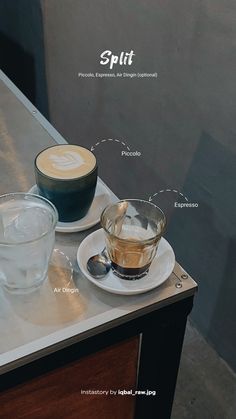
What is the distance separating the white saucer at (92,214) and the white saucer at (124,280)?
31 millimetres

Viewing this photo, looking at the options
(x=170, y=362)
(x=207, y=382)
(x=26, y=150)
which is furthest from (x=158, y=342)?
(x=207, y=382)

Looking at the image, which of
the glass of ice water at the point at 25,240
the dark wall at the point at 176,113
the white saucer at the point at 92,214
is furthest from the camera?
the dark wall at the point at 176,113

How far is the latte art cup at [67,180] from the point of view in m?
0.86

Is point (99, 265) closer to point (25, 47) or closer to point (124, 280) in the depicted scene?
point (124, 280)

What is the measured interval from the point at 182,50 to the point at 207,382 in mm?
951

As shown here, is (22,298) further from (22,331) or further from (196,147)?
(196,147)

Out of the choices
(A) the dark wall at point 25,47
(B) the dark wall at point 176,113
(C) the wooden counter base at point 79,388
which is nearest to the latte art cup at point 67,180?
(C) the wooden counter base at point 79,388

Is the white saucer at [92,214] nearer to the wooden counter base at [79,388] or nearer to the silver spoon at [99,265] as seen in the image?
the silver spoon at [99,265]

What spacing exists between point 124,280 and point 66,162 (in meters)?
0.23

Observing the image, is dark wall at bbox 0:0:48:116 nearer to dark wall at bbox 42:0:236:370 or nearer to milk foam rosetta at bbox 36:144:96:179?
dark wall at bbox 42:0:236:370

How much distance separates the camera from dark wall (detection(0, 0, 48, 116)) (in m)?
2.14

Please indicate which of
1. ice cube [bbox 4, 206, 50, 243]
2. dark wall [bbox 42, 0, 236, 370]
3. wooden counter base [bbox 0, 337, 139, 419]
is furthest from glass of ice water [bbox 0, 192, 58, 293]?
dark wall [bbox 42, 0, 236, 370]

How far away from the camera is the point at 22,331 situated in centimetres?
74

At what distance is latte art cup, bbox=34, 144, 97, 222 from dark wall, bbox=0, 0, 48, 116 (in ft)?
4.39
